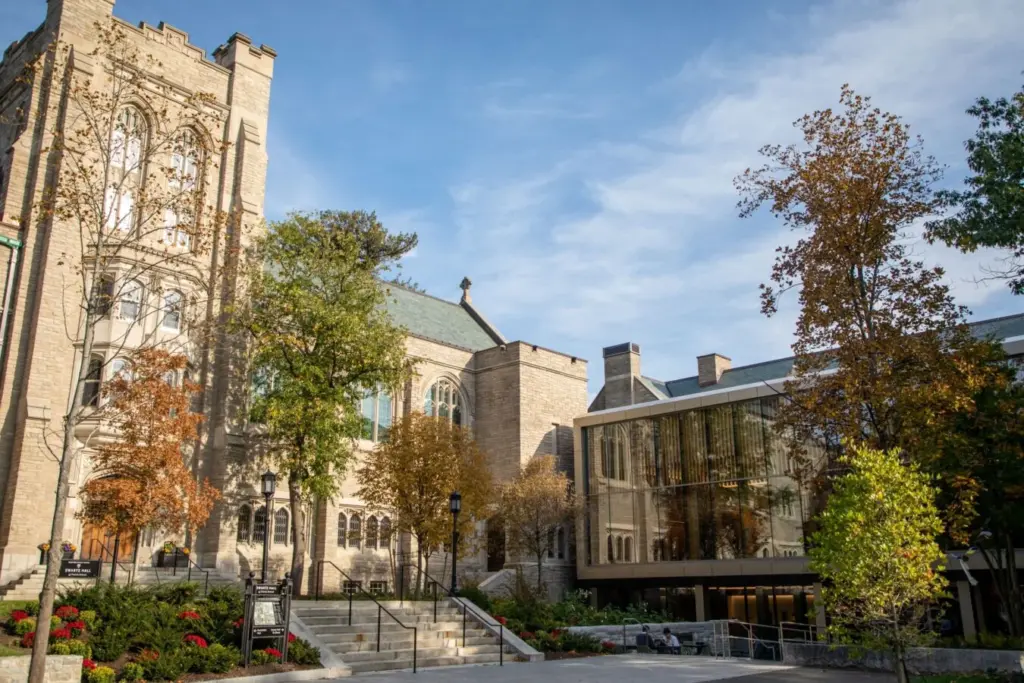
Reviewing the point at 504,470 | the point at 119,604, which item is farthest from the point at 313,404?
the point at 504,470

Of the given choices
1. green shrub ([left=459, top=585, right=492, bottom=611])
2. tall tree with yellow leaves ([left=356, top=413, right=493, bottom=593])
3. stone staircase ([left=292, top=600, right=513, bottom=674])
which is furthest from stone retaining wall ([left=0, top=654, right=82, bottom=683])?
tall tree with yellow leaves ([left=356, top=413, right=493, bottom=593])

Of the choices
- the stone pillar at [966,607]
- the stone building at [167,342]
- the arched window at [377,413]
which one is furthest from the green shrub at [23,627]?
the stone pillar at [966,607]

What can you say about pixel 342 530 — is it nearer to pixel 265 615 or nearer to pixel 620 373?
pixel 265 615

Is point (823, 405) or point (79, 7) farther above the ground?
point (79, 7)

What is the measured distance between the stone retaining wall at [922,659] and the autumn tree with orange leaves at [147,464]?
1543 cm

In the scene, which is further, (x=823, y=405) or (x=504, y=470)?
(x=504, y=470)

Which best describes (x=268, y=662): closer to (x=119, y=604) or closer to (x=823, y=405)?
(x=119, y=604)

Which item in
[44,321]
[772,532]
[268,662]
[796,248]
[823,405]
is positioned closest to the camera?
[268,662]

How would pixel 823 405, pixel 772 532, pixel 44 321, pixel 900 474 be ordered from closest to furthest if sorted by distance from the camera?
1. pixel 900 474
2. pixel 823 405
3. pixel 44 321
4. pixel 772 532

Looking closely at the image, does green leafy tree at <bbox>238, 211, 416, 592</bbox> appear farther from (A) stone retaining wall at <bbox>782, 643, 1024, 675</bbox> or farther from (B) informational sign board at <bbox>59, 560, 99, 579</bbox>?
(A) stone retaining wall at <bbox>782, 643, 1024, 675</bbox>

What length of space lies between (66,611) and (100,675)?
2.82m

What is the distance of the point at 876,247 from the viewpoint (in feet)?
66.2

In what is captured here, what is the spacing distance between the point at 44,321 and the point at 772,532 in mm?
24800

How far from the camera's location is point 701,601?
33156 millimetres
